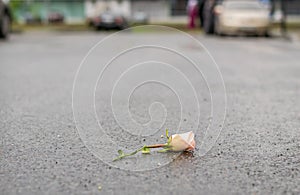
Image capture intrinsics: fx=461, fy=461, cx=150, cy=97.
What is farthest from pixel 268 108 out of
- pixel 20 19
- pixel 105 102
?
pixel 20 19

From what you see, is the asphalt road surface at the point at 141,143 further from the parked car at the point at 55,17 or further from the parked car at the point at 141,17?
the parked car at the point at 55,17

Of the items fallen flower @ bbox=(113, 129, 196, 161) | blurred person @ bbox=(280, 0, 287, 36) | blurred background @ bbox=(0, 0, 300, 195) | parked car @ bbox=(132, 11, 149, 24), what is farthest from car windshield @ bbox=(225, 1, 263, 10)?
parked car @ bbox=(132, 11, 149, 24)

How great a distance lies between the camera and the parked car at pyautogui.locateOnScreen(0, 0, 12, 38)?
14.6 metres

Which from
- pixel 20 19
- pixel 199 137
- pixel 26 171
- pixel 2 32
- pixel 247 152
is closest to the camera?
pixel 26 171

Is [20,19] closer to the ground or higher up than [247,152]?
closer to the ground

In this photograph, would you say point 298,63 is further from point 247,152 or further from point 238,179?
point 238,179

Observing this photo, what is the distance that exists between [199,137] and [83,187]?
1339mm

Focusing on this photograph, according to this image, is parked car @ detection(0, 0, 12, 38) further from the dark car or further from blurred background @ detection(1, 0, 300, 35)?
blurred background @ detection(1, 0, 300, 35)

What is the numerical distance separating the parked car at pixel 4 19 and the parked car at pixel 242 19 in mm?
7663

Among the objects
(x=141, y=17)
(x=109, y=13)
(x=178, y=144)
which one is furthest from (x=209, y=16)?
(x=141, y=17)

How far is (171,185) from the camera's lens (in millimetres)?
2615

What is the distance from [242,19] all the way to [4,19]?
8.36 meters

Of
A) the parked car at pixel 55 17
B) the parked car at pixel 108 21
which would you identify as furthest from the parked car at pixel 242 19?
the parked car at pixel 55 17

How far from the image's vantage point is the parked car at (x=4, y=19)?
1457cm
